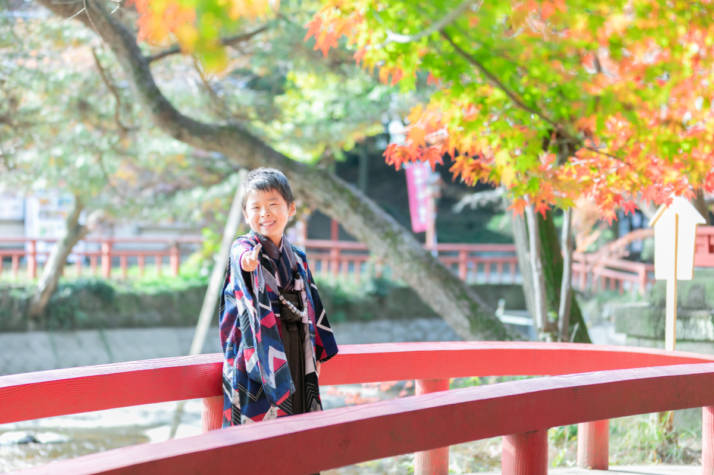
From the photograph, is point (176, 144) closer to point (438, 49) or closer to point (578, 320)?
point (578, 320)

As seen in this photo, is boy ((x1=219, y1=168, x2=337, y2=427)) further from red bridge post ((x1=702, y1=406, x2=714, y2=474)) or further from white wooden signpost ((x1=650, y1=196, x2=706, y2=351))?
white wooden signpost ((x1=650, y1=196, x2=706, y2=351))

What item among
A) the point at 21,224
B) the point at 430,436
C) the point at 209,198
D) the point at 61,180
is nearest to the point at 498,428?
the point at 430,436

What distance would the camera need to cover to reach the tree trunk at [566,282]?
4.75 m

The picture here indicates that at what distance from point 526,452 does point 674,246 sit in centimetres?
271

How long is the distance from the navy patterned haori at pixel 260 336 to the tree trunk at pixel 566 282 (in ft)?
9.64

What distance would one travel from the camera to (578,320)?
5723 mm

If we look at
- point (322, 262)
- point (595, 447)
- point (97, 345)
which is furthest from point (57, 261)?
point (595, 447)

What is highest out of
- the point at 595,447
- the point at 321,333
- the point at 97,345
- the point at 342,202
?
the point at 342,202

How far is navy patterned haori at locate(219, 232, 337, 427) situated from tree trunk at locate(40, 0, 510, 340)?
11.3 feet

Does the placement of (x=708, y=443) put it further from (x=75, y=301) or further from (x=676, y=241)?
(x=75, y=301)

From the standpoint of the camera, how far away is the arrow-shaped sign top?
423cm

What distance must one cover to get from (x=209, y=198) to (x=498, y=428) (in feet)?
31.7

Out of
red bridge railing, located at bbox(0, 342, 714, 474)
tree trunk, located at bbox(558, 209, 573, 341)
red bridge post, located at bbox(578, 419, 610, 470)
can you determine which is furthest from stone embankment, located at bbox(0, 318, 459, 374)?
red bridge post, located at bbox(578, 419, 610, 470)

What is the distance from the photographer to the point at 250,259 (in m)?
1.99
